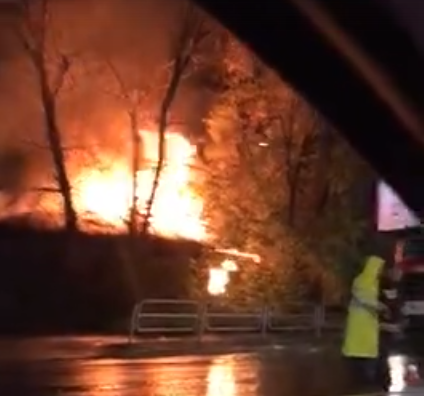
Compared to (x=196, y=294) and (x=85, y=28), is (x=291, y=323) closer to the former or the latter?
(x=196, y=294)

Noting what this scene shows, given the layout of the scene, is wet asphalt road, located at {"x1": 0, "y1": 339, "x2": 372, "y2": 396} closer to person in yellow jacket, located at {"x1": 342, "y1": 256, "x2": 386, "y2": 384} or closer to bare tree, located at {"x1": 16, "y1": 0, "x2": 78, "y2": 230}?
person in yellow jacket, located at {"x1": 342, "y1": 256, "x2": 386, "y2": 384}

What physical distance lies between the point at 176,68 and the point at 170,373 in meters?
14.5

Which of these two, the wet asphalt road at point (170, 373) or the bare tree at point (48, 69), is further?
the bare tree at point (48, 69)

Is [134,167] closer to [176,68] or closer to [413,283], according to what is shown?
[176,68]

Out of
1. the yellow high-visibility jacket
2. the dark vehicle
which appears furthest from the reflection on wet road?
the dark vehicle

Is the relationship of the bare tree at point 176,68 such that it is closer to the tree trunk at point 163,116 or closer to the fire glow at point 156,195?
the tree trunk at point 163,116

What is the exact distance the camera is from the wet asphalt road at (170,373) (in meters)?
13.6

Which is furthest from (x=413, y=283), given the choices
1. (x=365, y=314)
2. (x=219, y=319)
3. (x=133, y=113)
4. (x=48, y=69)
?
(x=365, y=314)

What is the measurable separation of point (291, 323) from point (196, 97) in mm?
7687

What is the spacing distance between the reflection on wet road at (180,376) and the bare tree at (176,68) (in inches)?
394

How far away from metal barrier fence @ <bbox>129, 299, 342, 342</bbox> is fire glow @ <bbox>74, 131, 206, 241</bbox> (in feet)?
13.3

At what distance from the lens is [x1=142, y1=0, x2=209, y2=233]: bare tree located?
2944cm

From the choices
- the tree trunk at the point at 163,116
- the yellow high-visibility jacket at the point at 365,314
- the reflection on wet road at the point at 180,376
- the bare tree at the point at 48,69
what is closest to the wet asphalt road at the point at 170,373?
the reflection on wet road at the point at 180,376

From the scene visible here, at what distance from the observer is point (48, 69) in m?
28.7
